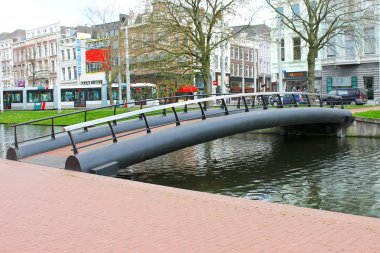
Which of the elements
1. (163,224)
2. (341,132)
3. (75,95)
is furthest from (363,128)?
(75,95)

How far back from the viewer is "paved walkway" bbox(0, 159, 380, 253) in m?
5.17

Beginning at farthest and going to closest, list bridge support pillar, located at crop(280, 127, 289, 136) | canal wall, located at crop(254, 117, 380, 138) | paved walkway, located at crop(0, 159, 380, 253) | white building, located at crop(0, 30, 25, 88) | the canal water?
white building, located at crop(0, 30, 25, 88), bridge support pillar, located at crop(280, 127, 289, 136), canal wall, located at crop(254, 117, 380, 138), the canal water, paved walkway, located at crop(0, 159, 380, 253)

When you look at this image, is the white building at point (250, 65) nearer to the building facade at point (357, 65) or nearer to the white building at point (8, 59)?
the building facade at point (357, 65)

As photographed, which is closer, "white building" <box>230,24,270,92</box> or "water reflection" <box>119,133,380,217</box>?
"water reflection" <box>119,133,380,217</box>

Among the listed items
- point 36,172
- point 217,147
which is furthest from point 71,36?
point 36,172

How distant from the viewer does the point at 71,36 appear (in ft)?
267

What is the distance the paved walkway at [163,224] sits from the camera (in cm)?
517

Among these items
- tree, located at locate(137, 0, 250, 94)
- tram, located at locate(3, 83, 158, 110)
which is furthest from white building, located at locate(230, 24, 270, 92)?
tree, located at locate(137, 0, 250, 94)

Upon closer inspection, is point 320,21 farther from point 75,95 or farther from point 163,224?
point 75,95

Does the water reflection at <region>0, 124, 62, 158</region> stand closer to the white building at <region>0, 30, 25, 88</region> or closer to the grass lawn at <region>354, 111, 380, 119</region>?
the grass lawn at <region>354, 111, 380, 119</region>

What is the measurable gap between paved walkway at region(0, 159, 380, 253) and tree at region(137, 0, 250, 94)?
19008mm

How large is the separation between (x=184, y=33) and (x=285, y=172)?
14.8 metres

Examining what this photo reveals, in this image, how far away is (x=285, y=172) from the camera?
1399cm

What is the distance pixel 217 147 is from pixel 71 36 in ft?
220
